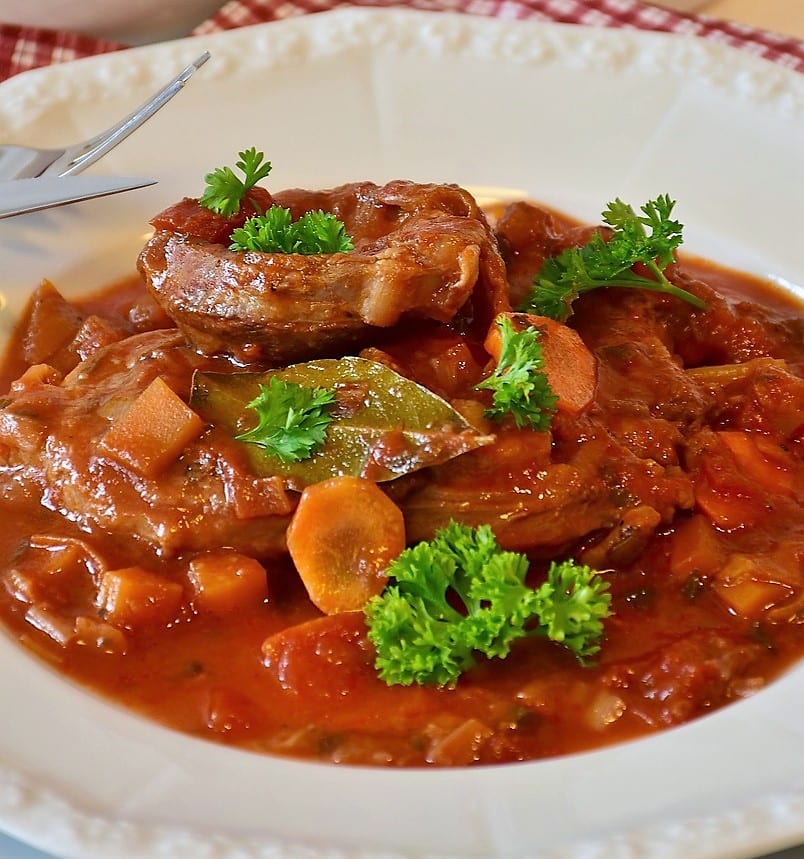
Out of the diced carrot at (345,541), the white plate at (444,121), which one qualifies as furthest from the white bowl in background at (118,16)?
the diced carrot at (345,541)

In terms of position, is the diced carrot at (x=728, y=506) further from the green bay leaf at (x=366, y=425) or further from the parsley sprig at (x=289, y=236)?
the parsley sprig at (x=289, y=236)

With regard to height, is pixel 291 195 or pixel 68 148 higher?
pixel 291 195

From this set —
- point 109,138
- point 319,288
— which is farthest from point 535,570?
point 109,138

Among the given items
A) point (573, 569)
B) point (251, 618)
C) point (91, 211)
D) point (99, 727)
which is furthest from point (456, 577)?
point (91, 211)

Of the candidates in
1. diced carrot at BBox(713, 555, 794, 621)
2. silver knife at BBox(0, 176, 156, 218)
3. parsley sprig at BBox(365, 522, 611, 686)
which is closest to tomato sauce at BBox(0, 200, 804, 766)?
diced carrot at BBox(713, 555, 794, 621)

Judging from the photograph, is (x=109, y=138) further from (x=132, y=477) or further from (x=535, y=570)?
(x=535, y=570)

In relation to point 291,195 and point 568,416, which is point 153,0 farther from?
point 568,416

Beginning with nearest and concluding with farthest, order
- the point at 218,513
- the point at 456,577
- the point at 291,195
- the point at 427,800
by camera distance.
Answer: the point at 427,800
the point at 456,577
the point at 218,513
the point at 291,195
